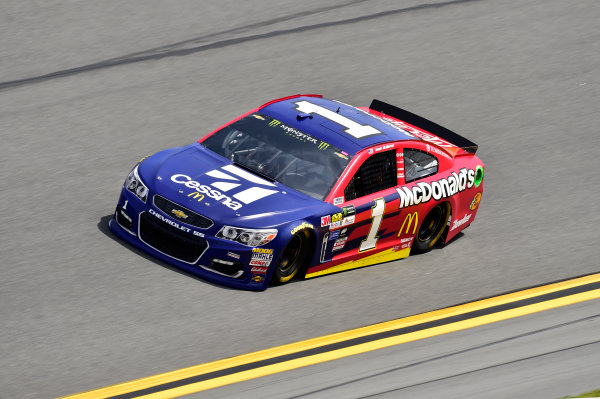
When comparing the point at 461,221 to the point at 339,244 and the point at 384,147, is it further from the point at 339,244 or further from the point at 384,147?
the point at 339,244

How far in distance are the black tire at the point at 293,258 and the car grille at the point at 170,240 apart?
70cm

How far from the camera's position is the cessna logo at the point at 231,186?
29.4ft

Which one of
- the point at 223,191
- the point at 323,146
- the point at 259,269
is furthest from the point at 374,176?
the point at 259,269

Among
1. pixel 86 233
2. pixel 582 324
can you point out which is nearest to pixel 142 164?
pixel 86 233

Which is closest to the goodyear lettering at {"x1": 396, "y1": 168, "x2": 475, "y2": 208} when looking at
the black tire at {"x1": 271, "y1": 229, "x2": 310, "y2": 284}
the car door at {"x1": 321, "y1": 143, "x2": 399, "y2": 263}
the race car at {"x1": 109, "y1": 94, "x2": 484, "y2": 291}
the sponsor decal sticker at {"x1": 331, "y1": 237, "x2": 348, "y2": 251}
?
the race car at {"x1": 109, "y1": 94, "x2": 484, "y2": 291}

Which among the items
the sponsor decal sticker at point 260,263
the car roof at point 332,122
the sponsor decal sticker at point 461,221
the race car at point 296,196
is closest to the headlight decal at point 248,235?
the race car at point 296,196

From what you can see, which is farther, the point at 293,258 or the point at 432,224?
the point at 432,224

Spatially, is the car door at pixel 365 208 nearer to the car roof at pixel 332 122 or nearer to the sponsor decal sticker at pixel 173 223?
the car roof at pixel 332 122

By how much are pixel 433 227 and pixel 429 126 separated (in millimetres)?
1246

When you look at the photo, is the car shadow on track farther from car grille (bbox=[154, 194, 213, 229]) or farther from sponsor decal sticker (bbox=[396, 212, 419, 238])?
sponsor decal sticker (bbox=[396, 212, 419, 238])

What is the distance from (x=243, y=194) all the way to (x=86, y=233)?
1681 mm

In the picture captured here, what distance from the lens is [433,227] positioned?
10.6 m

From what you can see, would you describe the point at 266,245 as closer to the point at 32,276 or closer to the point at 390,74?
the point at 32,276

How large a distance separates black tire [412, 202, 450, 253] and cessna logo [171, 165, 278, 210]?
6.27ft
